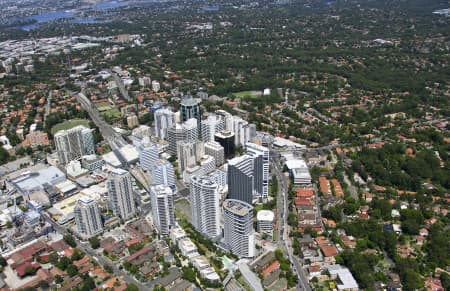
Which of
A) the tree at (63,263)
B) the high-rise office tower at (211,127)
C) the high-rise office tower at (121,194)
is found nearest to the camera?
the tree at (63,263)

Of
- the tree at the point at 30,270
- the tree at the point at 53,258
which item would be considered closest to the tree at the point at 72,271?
the tree at the point at 53,258

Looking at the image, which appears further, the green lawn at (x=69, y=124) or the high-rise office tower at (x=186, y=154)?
the green lawn at (x=69, y=124)

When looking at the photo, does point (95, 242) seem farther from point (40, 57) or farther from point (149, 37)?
point (149, 37)

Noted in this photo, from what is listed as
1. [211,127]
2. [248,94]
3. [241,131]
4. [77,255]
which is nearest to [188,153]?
[211,127]

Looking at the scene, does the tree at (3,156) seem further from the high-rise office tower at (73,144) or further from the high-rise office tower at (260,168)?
the high-rise office tower at (260,168)

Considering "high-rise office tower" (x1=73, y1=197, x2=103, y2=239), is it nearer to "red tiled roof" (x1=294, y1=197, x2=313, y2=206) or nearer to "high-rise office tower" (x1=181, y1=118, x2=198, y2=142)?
"high-rise office tower" (x1=181, y1=118, x2=198, y2=142)

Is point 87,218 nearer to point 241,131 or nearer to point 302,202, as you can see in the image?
point 302,202
